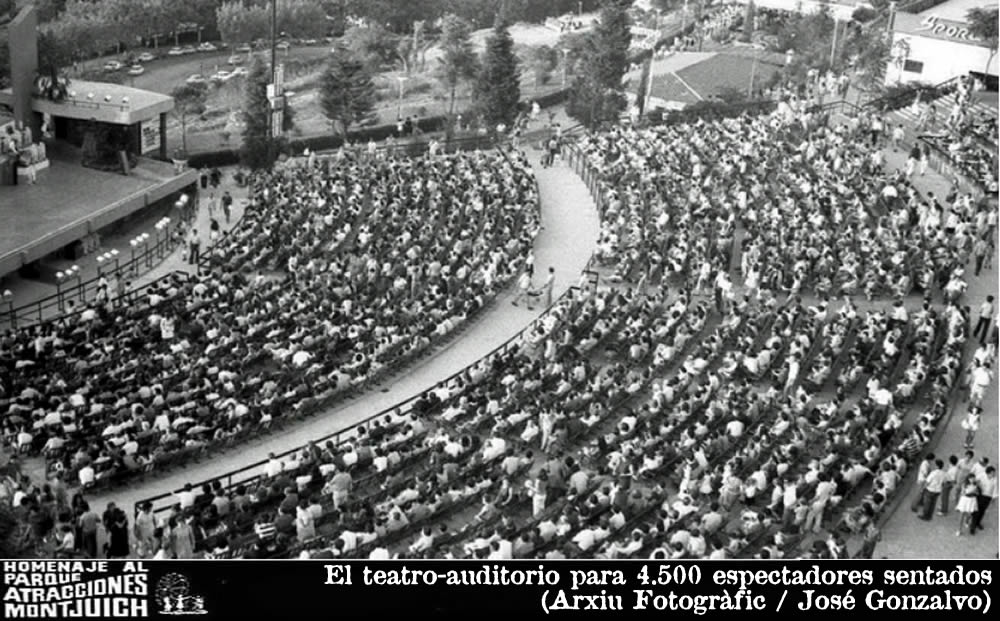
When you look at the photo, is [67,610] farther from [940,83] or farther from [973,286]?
[940,83]

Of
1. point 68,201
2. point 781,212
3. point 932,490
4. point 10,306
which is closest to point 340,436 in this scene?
point 932,490

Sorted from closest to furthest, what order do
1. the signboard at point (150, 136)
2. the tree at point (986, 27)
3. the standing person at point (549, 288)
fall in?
the standing person at point (549, 288) < the signboard at point (150, 136) < the tree at point (986, 27)

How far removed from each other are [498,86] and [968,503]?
3888cm

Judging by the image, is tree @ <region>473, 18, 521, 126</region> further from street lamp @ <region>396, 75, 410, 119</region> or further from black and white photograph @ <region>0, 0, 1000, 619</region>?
street lamp @ <region>396, 75, 410, 119</region>

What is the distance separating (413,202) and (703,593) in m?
30.8

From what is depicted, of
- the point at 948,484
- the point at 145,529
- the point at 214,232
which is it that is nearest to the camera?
the point at 145,529

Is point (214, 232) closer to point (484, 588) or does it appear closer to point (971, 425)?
point (971, 425)

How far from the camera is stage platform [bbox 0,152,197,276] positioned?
44.4 meters

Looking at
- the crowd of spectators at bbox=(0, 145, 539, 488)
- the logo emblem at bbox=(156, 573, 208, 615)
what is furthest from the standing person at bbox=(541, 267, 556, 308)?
the logo emblem at bbox=(156, 573, 208, 615)

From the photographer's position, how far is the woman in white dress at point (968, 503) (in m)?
27.8

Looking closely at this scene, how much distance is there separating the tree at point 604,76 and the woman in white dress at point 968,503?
3790 cm

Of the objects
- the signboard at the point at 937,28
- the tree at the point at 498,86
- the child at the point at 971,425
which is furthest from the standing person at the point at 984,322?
the tree at the point at 498,86

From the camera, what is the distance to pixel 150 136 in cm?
5481

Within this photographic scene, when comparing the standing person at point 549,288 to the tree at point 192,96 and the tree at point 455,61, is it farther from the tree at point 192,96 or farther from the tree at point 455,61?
the tree at point 192,96
